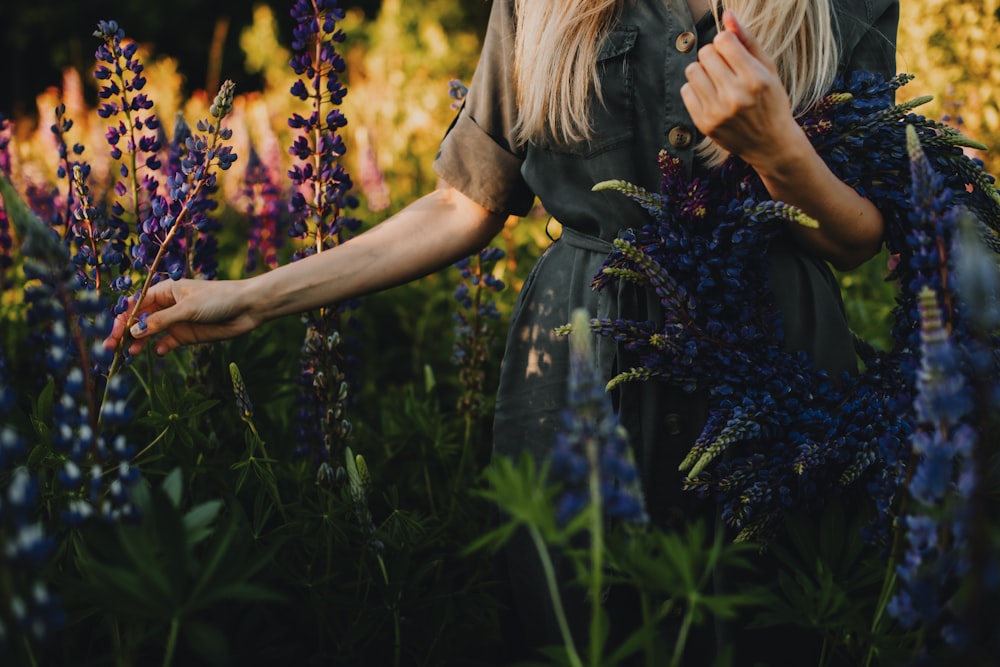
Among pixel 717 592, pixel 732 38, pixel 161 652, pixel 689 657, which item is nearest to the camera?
pixel 732 38

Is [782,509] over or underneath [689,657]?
over

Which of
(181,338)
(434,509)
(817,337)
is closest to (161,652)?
(181,338)

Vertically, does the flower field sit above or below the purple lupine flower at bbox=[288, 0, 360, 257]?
below

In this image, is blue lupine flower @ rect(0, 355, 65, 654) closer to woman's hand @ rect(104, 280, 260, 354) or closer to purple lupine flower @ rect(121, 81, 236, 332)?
purple lupine flower @ rect(121, 81, 236, 332)

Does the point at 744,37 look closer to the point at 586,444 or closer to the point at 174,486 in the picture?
the point at 586,444

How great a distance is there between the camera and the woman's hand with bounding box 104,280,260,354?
1.61 meters

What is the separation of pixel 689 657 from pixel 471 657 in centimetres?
50

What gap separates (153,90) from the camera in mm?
6938

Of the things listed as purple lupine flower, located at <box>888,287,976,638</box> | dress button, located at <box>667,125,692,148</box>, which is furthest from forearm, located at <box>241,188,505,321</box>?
purple lupine flower, located at <box>888,287,976,638</box>

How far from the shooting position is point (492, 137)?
187 cm

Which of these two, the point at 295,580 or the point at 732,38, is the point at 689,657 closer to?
the point at 295,580

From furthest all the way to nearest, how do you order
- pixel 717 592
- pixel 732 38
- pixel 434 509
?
pixel 434 509
pixel 717 592
pixel 732 38

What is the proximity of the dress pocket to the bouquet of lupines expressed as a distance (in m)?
0.25

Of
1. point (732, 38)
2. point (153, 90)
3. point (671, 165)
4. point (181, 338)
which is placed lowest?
point (181, 338)
